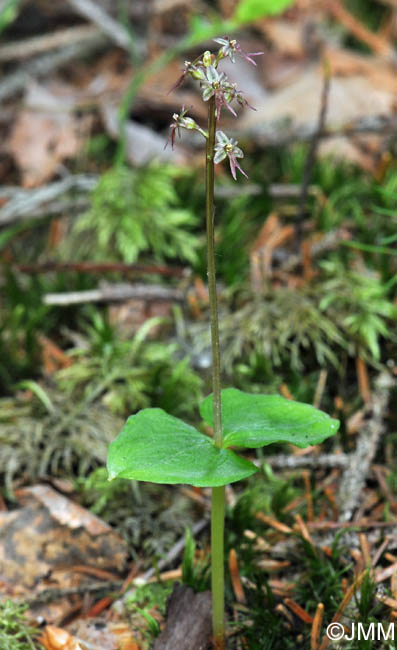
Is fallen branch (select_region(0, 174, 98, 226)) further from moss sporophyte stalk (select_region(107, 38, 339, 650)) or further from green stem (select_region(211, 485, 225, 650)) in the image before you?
green stem (select_region(211, 485, 225, 650))

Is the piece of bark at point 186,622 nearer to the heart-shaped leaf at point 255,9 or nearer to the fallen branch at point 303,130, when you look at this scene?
the fallen branch at point 303,130

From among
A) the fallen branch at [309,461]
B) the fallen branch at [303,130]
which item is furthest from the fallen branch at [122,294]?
the fallen branch at [303,130]

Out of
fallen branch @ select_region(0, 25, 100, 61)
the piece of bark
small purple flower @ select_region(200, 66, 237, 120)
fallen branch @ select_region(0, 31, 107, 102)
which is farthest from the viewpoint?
fallen branch @ select_region(0, 25, 100, 61)

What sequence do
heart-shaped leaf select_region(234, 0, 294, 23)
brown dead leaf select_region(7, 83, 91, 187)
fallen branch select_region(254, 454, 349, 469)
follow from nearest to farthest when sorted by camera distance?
fallen branch select_region(254, 454, 349, 469)
heart-shaped leaf select_region(234, 0, 294, 23)
brown dead leaf select_region(7, 83, 91, 187)

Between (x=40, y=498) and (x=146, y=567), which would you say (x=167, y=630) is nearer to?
(x=146, y=567)

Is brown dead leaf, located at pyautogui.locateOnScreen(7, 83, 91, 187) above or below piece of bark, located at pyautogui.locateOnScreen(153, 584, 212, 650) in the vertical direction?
above

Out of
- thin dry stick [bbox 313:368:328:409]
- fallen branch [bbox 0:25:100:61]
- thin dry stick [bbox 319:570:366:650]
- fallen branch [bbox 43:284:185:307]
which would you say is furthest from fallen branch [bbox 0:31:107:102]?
thin dry stick [bbox 319:570:366:650]

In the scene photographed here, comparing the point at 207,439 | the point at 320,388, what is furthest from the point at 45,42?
the point at 207,439

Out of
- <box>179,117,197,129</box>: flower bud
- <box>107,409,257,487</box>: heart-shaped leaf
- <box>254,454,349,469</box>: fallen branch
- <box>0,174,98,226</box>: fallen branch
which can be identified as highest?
<box>179,117,197,129</box>: flower bud
